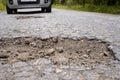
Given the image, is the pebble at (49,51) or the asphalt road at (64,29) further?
the asphalt road at (64,29)

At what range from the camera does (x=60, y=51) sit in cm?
309

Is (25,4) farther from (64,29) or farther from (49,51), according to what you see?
(49,51)

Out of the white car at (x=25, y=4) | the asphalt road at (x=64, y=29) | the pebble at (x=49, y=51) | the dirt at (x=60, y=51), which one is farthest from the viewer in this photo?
the white car at (x=25, y=4)

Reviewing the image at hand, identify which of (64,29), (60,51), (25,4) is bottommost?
(25,4)

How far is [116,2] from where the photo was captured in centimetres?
1734

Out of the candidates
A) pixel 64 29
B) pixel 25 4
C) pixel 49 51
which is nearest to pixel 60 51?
pixel 49 51

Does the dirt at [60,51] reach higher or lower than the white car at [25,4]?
higher

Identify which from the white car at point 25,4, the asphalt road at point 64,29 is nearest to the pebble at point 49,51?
the asphalt road at point 64,29

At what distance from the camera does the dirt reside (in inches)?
109

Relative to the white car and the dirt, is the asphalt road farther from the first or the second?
the white car

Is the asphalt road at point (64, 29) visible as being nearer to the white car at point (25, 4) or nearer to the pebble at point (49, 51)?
the pebble at point (49, 51)

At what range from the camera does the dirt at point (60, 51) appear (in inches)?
109

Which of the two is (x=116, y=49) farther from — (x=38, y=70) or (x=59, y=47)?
(x=38, y=70)

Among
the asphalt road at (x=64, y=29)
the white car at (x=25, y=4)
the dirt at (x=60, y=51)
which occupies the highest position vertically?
the dirt at (x=60, y=51)
